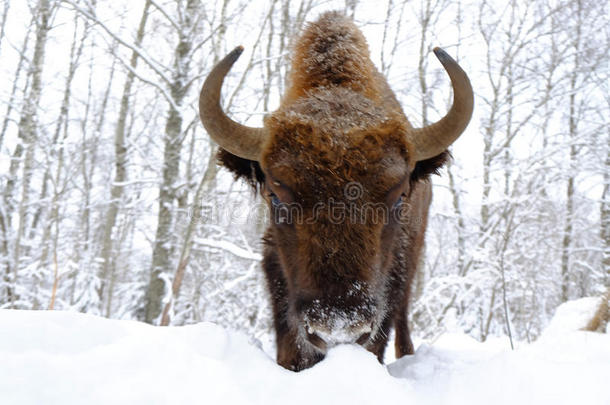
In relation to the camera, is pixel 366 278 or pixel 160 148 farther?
pixel 160 148

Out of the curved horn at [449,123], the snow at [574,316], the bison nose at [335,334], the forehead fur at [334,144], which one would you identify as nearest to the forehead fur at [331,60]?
the forehead fur at [334,144]

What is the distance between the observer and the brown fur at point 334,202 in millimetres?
2395

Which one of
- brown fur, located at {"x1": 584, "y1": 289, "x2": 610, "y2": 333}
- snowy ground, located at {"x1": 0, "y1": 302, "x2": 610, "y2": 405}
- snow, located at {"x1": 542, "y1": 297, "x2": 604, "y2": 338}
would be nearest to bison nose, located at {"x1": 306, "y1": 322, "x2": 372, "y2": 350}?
snowy ground, located at {"x1": 0, "y1": 302, "x2": 610, "y2": 405}

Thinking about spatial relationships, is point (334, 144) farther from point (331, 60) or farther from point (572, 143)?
point (572, 143)

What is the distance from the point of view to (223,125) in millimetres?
3148

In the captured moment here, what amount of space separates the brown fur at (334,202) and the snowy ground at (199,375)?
1.72 ft

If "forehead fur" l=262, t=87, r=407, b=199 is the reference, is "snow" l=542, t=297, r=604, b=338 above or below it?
below

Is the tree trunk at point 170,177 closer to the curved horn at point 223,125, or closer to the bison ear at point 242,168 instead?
the bison ear at point 242,168

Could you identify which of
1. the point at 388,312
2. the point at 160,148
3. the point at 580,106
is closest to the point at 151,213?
the point at 160,148

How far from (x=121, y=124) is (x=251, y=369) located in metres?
12.7

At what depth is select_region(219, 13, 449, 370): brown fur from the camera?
2.39 metres

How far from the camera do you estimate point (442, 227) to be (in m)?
13.4

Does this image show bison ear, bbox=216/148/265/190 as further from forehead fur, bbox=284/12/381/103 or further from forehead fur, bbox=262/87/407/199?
forehead fur, bbox=284/12/381/103

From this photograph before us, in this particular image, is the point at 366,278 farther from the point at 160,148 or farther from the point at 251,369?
the point at 160,148
